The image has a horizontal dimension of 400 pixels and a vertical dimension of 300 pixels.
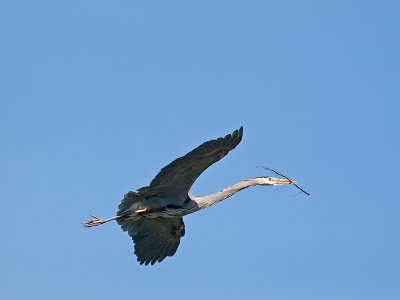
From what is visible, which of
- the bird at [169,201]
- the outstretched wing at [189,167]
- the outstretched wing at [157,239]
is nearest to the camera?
the outstretched wing at [189,167]

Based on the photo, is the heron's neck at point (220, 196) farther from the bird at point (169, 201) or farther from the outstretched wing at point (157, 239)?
the outstretched wing at point (157, 239)

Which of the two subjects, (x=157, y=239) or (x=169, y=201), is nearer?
(x=169, y=201)

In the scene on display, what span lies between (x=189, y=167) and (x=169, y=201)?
1142 millimetres

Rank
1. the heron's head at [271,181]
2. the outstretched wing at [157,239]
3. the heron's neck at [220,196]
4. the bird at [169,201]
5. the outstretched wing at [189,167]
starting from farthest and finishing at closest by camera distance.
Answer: the outstretched wing at [157,239] → the heron's head at [271,181] → the heron's neck at [220,196] → the bird at [169,201] → the outstretched wing at [189,167]

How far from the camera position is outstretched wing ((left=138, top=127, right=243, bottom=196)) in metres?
13.9

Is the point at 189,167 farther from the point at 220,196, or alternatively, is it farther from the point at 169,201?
the point at 220,196

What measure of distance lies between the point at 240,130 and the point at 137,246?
416 centimetres

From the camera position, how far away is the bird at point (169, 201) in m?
14.2

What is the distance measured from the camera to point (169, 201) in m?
15.3

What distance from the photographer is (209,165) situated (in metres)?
14.4

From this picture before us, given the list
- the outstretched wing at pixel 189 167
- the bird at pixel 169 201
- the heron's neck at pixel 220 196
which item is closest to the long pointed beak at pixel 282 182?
the bird at pixel 169 201

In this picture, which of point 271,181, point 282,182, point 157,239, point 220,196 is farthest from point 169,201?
point 282,182

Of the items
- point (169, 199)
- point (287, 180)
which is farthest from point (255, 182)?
point (169, 199)

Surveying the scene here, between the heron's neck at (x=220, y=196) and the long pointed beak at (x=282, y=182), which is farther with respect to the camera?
the long pointed beak at (x=282, y=182)
